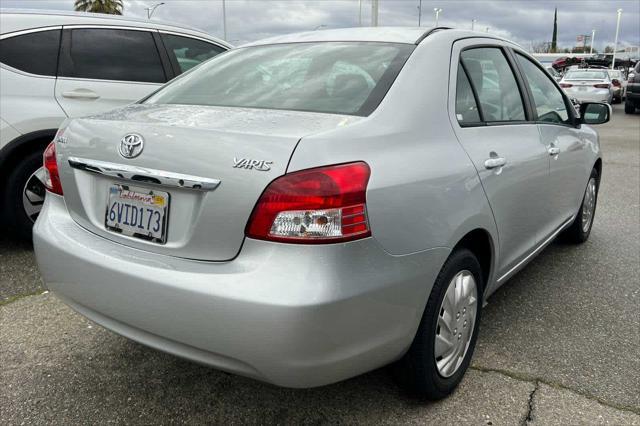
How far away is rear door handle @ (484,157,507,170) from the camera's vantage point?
253 centimetres

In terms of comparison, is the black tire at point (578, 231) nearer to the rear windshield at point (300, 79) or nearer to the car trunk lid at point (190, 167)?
the rear windshield at point (300, 79)

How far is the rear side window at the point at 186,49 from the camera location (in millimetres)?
5070

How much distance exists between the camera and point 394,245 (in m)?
1.96

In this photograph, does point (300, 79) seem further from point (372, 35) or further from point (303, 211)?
point (303, 211)

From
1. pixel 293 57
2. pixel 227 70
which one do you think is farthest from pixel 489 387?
pixel 227 70

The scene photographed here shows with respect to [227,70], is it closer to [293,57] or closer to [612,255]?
[293,57]

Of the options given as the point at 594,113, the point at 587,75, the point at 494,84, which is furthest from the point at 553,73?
the point at 494,84

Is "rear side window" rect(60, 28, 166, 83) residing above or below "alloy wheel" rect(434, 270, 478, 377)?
above

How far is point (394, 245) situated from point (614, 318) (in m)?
2.04

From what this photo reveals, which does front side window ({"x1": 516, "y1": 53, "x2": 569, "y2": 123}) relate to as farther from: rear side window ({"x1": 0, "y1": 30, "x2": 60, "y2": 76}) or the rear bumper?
rear side window ({"x1": 0, "y1": 30, "x2": 60, "y2": 76})

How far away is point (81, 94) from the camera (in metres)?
4.43

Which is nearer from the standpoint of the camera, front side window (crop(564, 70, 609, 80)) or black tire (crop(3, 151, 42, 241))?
black tire (crop(3, 151, 42, 241))

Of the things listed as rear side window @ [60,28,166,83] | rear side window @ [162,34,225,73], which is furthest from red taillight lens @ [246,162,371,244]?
rear side window @ [162,34,225,73]

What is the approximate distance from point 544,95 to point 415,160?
1.90m
